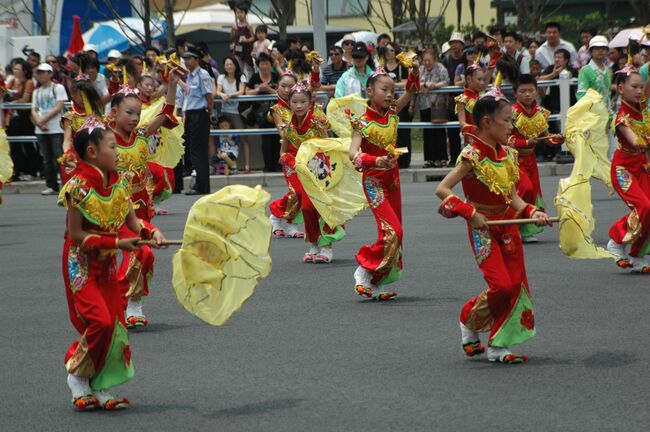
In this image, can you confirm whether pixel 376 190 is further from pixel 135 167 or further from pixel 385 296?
pixel 135 167

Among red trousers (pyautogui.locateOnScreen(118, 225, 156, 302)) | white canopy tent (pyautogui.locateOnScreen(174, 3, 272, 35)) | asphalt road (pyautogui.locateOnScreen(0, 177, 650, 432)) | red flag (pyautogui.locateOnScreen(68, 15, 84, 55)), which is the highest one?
white canopy tent (pyautogui.locateOnScreen(174, 3, 272, 35))

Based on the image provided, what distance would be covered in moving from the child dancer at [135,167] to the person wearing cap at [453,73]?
10944mm

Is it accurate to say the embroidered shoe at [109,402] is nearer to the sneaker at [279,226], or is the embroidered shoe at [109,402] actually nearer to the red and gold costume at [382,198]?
the red and gold costume at [382,198]

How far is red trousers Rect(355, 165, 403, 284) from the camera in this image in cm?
1029

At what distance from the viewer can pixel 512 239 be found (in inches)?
312

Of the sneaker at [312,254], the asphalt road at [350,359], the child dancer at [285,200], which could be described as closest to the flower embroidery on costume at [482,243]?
the asphalt road at [350,359]

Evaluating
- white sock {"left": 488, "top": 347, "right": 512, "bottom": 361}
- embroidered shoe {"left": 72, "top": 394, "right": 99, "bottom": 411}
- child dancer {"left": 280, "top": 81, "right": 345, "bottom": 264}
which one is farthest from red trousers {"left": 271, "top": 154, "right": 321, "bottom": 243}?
embroidered shoe {"left": 72, "top": 394, "right": 99, "bottom": 411}

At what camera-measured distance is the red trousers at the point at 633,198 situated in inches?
438

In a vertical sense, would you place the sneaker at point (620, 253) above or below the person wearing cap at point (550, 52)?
below

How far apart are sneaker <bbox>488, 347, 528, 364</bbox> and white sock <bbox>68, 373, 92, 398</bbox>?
2.43 metres

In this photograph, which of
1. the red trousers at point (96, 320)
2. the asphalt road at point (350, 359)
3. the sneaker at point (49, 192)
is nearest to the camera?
the asphalt road at point (350, 359)

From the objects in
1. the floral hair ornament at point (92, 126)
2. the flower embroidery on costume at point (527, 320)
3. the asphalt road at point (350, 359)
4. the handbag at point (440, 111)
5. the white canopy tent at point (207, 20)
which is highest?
the white canopy tent at point (207, 20)

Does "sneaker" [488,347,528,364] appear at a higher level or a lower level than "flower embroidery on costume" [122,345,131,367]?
lower

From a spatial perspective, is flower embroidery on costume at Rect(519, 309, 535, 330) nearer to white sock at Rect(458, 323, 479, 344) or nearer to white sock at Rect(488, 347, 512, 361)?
white sock at Rect(488, 347, 512, 361)
